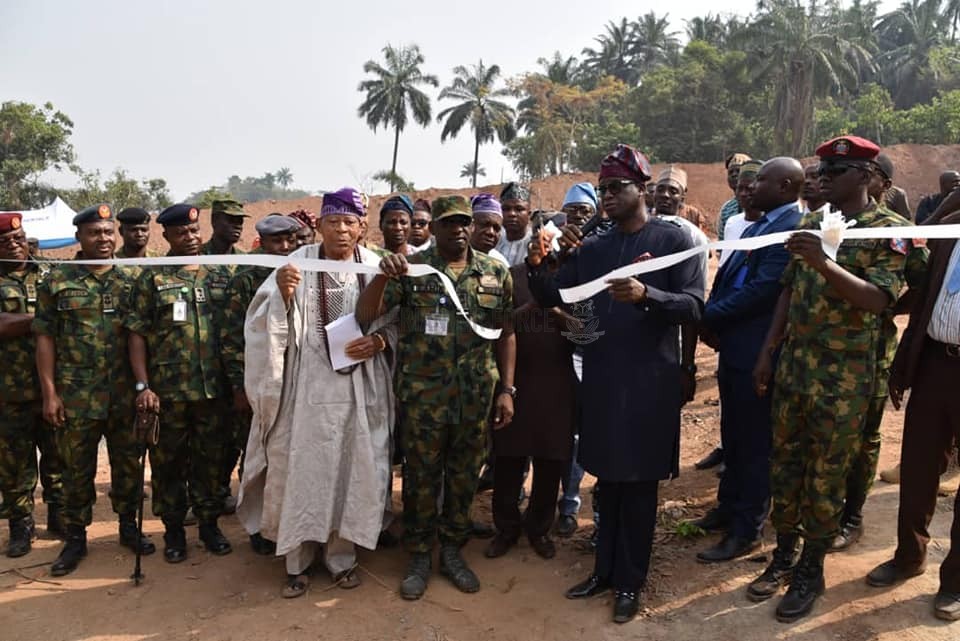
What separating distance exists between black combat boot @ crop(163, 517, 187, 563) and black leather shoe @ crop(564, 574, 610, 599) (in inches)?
94.4

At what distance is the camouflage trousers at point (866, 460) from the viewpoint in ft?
11.5

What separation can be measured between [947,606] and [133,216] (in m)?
5.00

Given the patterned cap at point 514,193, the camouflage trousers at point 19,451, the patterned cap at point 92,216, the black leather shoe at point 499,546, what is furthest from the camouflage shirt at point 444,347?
the camouflage trousers at point 19,451

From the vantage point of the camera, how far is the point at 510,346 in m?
3.88

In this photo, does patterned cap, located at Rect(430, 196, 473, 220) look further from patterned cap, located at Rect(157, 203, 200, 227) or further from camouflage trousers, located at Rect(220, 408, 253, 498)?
camouflage trousers, located at Rect(220, 408, 253, 498)

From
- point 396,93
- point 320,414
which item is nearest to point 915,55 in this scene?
point 396,93

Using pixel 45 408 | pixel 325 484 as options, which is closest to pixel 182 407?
pixel 45 408

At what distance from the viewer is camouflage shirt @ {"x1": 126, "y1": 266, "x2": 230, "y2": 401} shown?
411 cm

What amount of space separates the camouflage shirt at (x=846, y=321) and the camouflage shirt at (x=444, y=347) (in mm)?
1537

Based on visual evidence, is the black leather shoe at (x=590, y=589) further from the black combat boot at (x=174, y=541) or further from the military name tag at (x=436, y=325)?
the black combat boot at (x=174, y=541)

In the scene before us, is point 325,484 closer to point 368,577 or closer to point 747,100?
point 368,577

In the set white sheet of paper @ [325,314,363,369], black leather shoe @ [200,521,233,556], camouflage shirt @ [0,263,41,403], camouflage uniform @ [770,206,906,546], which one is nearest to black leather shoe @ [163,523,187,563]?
black leather shoe @ [200,521,233,556]

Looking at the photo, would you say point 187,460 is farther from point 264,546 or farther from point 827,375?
point 827,375

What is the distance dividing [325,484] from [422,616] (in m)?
0.86
